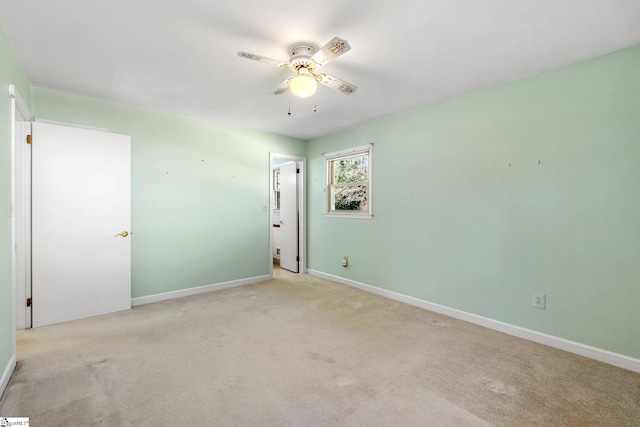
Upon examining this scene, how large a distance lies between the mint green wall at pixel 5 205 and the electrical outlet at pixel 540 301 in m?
4.19

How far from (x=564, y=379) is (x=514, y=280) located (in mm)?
930

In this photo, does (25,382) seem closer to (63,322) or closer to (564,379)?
(63,322)

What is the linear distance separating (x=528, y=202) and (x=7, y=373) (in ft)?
14.4

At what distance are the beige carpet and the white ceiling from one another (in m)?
2.49

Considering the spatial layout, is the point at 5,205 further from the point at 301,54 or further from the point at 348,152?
the point at 348,152

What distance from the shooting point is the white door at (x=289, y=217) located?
545 cm

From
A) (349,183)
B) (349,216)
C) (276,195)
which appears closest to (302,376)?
(349,216)

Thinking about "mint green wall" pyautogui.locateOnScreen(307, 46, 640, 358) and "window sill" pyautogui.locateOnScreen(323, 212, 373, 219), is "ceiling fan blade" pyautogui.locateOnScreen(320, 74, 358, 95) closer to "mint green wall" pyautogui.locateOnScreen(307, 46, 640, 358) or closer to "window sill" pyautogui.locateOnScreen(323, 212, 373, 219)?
"mint green wall" pyautogui.locateOnScreen(307, 46, 640, 358)

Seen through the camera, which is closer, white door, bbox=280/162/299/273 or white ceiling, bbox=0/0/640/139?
white ceiling, bbox=0/0/640/139

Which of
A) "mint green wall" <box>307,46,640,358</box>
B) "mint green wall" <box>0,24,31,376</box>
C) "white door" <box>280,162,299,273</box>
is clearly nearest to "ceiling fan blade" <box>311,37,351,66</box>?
"mint green wall" <box>307,46,640,358</box>

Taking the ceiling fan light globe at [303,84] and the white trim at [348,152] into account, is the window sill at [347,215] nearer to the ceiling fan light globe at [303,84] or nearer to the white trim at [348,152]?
the white trim at [348,152]

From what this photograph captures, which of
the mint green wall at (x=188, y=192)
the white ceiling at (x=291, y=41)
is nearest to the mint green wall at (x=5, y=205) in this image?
the white ceiling at (x=291, y=41)

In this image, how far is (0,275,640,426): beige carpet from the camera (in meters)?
1.71

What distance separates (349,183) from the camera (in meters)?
4.68
